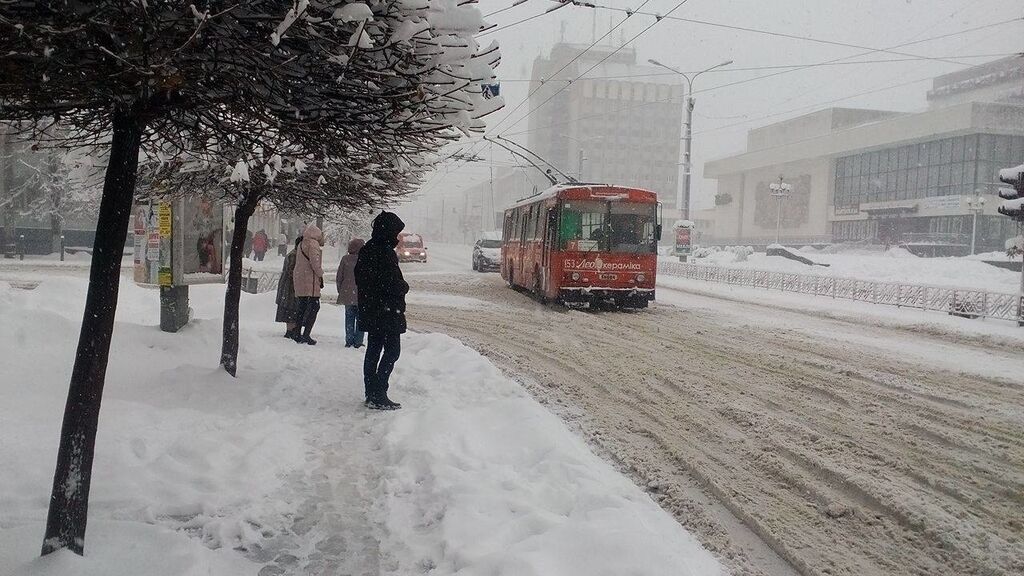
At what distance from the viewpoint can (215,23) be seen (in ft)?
8.84

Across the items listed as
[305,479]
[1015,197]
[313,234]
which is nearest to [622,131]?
[1015,197]

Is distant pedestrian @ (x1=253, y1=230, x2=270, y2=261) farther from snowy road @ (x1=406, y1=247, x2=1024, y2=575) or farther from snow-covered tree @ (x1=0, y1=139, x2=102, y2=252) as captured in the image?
snowy road @ (x1=406, y1=247, x2=1024, y2=575)

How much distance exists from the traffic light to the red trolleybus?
7846mm

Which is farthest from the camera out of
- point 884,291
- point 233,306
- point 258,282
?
point 884,291

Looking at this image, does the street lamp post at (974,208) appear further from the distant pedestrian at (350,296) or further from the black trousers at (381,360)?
the black trousers at (381,360)

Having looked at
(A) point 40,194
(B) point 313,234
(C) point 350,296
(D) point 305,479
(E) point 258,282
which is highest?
(A) point 40,194

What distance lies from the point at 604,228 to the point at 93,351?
14.2m

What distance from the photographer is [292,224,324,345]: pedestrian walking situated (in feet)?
31.8

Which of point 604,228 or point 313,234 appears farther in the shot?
point 604,228

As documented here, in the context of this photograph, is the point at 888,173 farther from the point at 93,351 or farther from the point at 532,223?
the point at 93,351

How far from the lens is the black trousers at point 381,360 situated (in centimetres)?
651

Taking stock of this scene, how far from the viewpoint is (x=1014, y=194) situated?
15703 millimetres

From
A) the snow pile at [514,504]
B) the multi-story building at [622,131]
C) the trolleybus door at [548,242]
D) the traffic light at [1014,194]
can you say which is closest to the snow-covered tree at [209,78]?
the snow pile at [514,504]

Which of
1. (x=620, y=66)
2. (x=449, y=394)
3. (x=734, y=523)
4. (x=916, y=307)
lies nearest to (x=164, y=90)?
(x=734, y=523)
